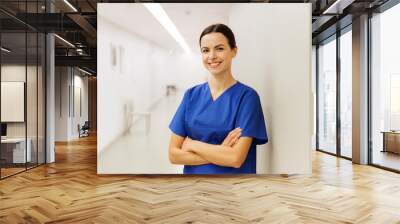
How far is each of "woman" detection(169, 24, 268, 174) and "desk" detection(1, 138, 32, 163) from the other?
2.93 metres

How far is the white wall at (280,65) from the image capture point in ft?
18.5

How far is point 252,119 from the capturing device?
5414 millimetres

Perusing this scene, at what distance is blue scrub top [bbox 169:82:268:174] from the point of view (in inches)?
212

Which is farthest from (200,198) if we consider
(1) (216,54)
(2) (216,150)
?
(1) (216,54)

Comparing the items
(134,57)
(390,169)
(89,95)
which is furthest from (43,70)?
(89,95)

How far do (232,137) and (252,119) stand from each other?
38 cm

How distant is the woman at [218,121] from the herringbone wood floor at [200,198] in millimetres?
378

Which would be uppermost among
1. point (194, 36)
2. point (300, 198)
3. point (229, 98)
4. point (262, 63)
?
point (194, 36)

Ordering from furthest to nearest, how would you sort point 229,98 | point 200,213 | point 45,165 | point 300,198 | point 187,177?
point 45,165, point 187,177, point 229,98, point 300,198, point 200,213

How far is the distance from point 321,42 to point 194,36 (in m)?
5.88

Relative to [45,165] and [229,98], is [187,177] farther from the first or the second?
[45,165]

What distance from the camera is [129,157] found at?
225 inches

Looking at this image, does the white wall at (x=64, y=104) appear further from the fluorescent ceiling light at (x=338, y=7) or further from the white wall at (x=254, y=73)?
the fluorescent ceiling light at (x=338, y=7)

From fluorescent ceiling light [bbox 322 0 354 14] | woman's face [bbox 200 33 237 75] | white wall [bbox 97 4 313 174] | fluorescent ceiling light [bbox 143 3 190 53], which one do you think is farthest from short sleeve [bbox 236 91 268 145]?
fluorescent ceiling light [bbox 322 0 354 14]
